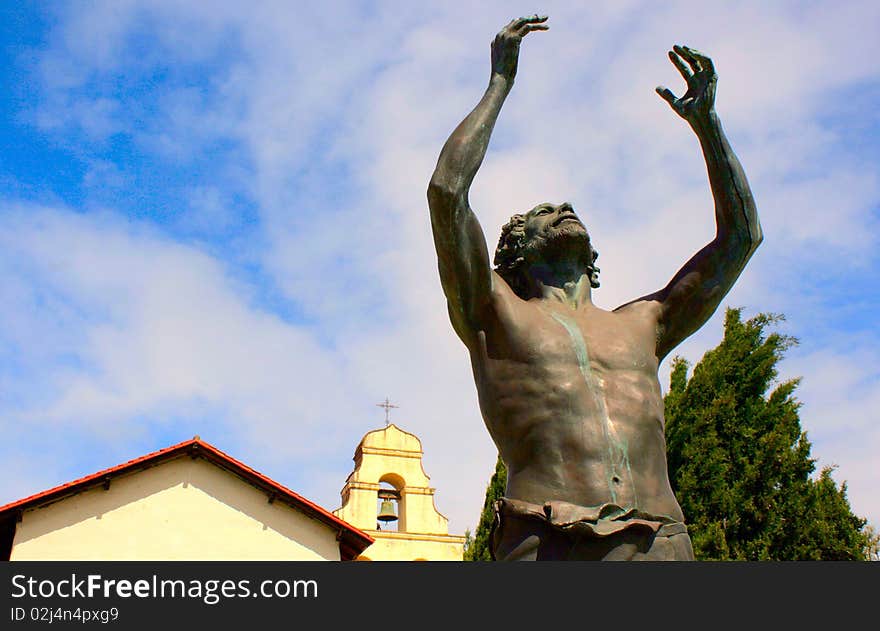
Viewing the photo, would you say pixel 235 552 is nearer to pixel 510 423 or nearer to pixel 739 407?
pixel 739 407

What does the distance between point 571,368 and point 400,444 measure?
2421 cm

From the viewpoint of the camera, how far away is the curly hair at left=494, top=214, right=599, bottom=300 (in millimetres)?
4234

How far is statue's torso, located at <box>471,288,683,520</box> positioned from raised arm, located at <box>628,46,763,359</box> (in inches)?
10.2

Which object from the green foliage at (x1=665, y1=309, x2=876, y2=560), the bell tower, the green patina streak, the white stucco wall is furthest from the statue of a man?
the bell tower

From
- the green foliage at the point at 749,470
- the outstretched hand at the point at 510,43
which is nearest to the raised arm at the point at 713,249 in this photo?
the outstretched hand at the point at 510,43

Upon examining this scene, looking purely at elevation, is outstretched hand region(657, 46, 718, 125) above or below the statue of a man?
above

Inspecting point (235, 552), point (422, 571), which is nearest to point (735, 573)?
point (422, 571)

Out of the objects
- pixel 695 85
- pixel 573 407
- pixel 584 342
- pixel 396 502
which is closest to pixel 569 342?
pixel 584 342

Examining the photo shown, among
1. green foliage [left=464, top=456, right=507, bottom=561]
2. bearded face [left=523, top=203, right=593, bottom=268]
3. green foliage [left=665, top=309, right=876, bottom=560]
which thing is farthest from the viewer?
green foliage [left=464, top=456, right=507, bottom=561]

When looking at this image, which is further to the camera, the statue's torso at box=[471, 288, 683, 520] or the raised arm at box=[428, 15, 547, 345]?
the raised arm at box=[428, 15, 547, 345]

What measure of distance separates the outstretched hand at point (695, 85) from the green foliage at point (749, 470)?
11658 mm

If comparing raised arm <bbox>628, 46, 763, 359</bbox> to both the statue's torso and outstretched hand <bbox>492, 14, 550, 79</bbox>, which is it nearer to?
the statue's torso

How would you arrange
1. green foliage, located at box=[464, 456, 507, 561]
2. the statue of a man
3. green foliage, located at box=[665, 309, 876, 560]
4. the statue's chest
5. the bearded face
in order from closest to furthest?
1. the statue of a man
2. the statue's chest
3. the bearded face
4. green foliage, located at box=[665, 309, 876, 560]
5. green foliage, located at box=[464, 456, 507, 561]

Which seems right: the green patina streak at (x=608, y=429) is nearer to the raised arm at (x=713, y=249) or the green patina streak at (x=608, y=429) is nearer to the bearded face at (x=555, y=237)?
the bearded face at (x=555, y=237)
